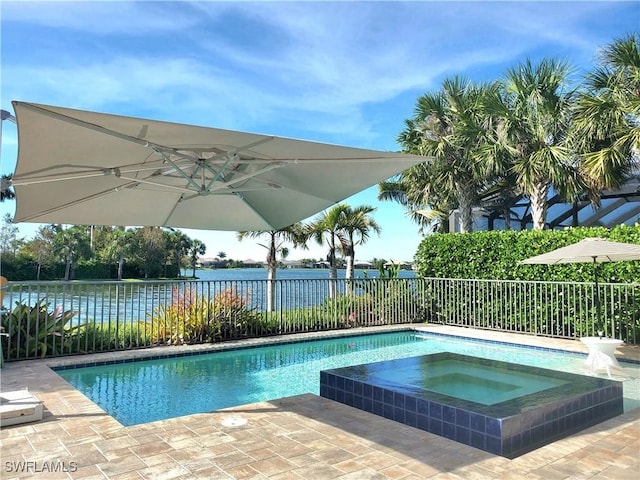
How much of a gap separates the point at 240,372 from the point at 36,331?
2.99 meters

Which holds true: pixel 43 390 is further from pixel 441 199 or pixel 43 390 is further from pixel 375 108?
pixel 441 199

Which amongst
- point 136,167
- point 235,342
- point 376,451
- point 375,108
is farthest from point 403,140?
point 376,451

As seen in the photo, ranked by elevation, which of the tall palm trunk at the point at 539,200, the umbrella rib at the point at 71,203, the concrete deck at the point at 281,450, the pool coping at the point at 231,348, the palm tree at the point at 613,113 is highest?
the palm tree at the point at 613,113

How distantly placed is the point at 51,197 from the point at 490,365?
5435mm

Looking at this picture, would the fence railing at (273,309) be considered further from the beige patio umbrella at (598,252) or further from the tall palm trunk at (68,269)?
the tall palm trunk at (68,269)

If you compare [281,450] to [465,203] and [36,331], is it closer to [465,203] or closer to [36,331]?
[36,331]

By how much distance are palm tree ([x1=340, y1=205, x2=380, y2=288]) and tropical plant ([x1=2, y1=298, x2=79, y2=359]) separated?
10189 mm

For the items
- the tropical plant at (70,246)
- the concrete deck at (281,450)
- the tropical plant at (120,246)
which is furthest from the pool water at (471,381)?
the tropical plant at (120,246)

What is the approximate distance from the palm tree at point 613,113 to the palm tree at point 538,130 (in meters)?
0.59

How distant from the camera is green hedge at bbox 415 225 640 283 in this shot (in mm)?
8445

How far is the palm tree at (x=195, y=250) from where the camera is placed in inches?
2015

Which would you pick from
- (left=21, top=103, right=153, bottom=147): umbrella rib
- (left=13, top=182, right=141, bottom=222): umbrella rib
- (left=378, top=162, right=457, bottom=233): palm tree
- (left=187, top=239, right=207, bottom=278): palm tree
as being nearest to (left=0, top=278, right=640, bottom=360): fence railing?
(left=13, top=182, right=141, bottom=222): umbrella rib

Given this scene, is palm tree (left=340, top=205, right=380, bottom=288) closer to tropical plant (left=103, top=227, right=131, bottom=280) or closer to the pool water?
the pool water

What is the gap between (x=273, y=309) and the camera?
958 cm
